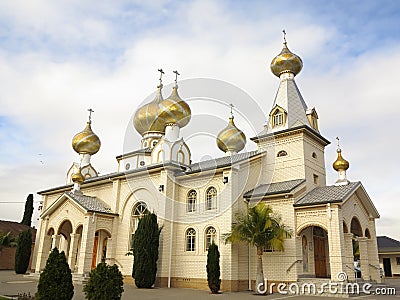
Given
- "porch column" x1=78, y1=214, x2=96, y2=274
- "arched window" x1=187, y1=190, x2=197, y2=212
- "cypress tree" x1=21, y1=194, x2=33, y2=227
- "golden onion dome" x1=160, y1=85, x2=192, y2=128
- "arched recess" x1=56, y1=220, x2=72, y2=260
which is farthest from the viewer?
"cypress tree" x1=21, y1=194, x2=33, y2=227

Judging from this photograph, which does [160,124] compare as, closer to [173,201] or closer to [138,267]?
[173,201]

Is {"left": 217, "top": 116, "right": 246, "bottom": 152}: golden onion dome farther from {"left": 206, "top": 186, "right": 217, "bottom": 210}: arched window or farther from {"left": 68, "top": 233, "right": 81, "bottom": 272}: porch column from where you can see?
{"left": 68, "top": 233, "right": 81, "bottom": 272}: porch column

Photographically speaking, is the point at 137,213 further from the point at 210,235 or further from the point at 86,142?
the point at 86,142

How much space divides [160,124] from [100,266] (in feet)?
56.2

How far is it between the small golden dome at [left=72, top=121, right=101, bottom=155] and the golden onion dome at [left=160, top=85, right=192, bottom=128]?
27.1 ft

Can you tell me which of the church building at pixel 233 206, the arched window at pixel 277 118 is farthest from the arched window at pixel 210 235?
the arched window at pixel 277 118

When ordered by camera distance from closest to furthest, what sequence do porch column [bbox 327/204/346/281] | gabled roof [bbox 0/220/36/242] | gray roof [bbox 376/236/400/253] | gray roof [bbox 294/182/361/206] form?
porch column [bbox 327/204/346/281]
gray roof [bbox 294/182/361/206]
gray roof [bbox 376/236/400/253]
gabled roof [bbox 0/220/36/242]

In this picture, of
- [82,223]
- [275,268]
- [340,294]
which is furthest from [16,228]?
[340,294]

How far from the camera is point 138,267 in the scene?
61.3 ft

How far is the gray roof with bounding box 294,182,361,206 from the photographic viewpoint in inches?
663

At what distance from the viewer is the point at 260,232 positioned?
16719mm

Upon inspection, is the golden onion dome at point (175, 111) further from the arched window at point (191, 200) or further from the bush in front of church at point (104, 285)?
the bush in front of church at point (104, 285)

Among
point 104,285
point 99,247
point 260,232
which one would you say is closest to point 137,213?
point 99,247

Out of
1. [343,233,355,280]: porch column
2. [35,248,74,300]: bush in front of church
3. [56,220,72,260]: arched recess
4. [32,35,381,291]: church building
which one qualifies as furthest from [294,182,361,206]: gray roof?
[56,220,72,260]: arched recess
